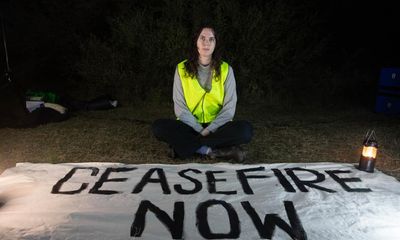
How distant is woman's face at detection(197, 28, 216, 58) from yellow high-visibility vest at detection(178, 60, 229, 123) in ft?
0.66

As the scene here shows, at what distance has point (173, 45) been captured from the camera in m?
6.20

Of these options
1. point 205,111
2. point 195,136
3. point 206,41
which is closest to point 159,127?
point 195,136

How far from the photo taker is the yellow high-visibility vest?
3541 millimetres

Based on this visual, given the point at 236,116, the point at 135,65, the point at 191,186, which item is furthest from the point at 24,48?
the point at 191,186

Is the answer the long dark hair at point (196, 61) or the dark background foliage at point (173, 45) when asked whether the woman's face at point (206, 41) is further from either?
the dark background foliage at point (173, 45)

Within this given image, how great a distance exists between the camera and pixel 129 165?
10.5 feet

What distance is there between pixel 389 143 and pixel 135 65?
3.86m

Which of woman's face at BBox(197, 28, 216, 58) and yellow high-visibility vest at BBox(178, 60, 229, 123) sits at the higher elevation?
woman's face at BBox(197, 28, 216, 58)

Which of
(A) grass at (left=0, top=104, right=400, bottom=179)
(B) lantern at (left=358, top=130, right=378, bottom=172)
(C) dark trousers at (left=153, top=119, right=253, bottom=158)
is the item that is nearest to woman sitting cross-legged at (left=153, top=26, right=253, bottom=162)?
(C) dark trousers at (left=153, top=119, right=253, bottom=158)

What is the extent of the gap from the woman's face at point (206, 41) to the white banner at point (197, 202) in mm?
965

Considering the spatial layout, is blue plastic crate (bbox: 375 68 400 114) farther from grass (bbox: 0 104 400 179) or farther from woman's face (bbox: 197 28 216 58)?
woman's face (bbox: 197 28 216 58)

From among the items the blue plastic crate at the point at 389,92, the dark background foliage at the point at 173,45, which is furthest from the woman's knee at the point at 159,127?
the blue plastic crate at the point at 389,92

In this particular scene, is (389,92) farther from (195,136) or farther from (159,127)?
(159,127)

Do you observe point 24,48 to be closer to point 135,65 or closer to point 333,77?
point 135,65
